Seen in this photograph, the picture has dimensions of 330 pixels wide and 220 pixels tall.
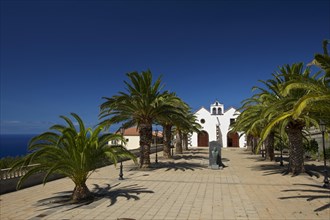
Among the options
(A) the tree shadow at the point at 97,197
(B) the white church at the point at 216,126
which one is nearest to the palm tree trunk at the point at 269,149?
(A) the tree shadow at the point at 97,197

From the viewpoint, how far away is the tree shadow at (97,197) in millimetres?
10633

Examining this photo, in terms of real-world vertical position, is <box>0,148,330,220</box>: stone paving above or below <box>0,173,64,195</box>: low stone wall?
below

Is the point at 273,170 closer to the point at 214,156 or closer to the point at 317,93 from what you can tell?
the point at 214,156

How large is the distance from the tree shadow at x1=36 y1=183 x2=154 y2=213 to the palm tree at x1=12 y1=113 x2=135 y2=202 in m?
0.40

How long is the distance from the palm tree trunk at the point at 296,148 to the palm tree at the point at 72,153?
1256cm

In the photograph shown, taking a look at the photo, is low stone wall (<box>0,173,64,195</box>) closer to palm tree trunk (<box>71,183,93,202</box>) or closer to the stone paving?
the stone paving

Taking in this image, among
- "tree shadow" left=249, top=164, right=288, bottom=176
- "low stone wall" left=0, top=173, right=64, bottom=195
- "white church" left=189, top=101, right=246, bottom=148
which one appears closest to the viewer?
"low stone wall" left=0, top=173, right=64, bottom=195

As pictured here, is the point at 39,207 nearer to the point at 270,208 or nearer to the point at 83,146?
the point at 83,146

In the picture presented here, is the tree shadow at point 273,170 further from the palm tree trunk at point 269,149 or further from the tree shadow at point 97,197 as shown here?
the tree shadow at point 97,197

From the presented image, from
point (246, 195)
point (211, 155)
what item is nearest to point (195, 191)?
point (246, 195)

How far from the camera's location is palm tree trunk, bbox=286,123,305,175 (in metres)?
18.1

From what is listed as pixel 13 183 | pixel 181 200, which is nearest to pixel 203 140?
pixel 13 183

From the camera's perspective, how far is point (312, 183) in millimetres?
14883

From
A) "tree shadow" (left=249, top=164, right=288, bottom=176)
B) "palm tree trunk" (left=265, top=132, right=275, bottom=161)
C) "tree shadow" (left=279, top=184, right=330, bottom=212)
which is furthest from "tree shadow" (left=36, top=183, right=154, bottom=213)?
"palm tree trunk" (left=265, top=132, right=275, bottom=161)
